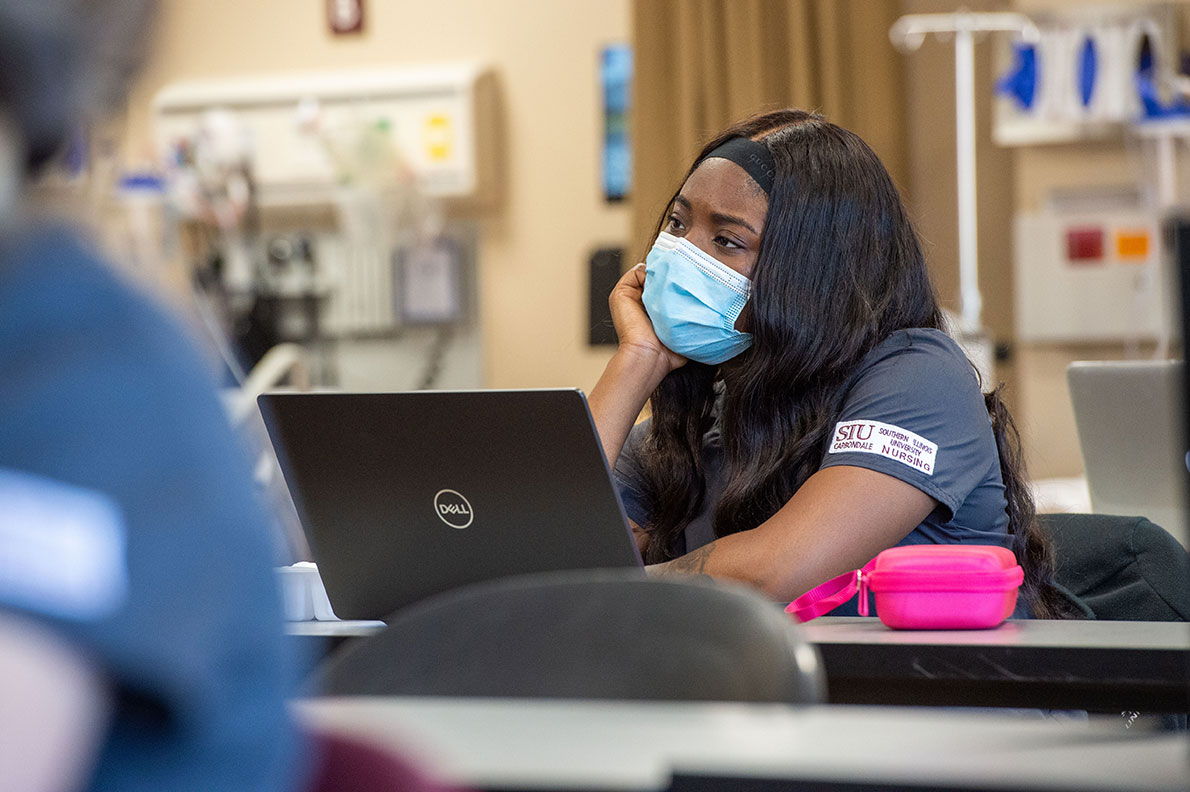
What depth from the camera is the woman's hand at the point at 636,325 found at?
1.86 meters

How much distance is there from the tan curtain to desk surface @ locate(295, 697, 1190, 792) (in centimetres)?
321

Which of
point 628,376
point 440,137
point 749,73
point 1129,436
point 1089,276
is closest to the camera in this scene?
point 628,376

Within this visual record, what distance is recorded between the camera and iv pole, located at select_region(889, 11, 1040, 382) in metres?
3.45

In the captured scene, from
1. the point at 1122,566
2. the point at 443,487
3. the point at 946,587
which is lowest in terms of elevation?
the point at 1122,566

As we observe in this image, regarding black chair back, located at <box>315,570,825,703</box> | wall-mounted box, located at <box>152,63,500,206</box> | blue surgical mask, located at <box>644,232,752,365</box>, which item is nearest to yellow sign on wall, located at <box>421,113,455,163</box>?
wall-mounted box, located at <box>152,63,500,206</box>

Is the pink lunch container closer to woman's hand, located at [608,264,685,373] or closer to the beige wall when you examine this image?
woman's hand, located at [608,264,685,373]

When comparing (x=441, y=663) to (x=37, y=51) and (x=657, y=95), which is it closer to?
(x=37, y=51)

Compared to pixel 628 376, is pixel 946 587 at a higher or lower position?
lower

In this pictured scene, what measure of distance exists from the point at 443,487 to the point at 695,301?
54 centimetres

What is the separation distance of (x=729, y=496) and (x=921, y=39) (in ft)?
8.18

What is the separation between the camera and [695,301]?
1.78 metres

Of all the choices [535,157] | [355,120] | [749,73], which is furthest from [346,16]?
[749,73]

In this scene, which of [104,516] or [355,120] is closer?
[104,516]

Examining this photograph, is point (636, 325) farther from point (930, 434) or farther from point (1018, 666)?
point (1018, 666)
